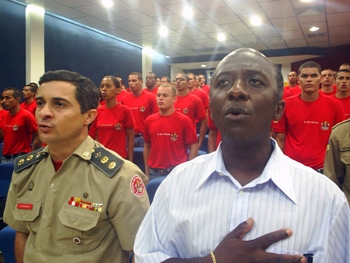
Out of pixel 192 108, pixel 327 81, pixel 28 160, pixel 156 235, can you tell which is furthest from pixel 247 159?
pixel 327 81

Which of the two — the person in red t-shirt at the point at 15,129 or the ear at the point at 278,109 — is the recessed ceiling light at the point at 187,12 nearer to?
the person in red t-shirt at the point at 15,129

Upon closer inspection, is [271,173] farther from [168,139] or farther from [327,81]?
[327,81]

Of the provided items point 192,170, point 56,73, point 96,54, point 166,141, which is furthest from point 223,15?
point 192,170

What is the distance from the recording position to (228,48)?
1070 centimetres

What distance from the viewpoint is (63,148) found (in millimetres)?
1549

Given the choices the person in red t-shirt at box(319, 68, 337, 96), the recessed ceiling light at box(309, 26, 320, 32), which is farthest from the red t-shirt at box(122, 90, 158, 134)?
the recessed ceiling light at box(309, 26, 320, 32)

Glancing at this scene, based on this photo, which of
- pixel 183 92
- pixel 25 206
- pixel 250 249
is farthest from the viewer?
pixel 183 92

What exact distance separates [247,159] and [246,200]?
0.13m

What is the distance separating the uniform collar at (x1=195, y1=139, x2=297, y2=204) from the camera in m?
0.87

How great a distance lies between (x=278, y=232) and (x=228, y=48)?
1049 centimetres

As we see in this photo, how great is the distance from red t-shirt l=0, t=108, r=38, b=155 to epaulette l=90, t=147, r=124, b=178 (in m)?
2.99

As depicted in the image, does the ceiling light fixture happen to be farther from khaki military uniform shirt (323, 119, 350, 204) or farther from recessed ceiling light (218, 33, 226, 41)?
khaki military uniform shirt (323, 119, 350, 204)

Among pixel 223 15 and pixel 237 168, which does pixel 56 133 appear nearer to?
pixel 237 168

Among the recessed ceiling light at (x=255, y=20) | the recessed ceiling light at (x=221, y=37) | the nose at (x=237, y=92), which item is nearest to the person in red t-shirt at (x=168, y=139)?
the nose at (x=237, y=92)
